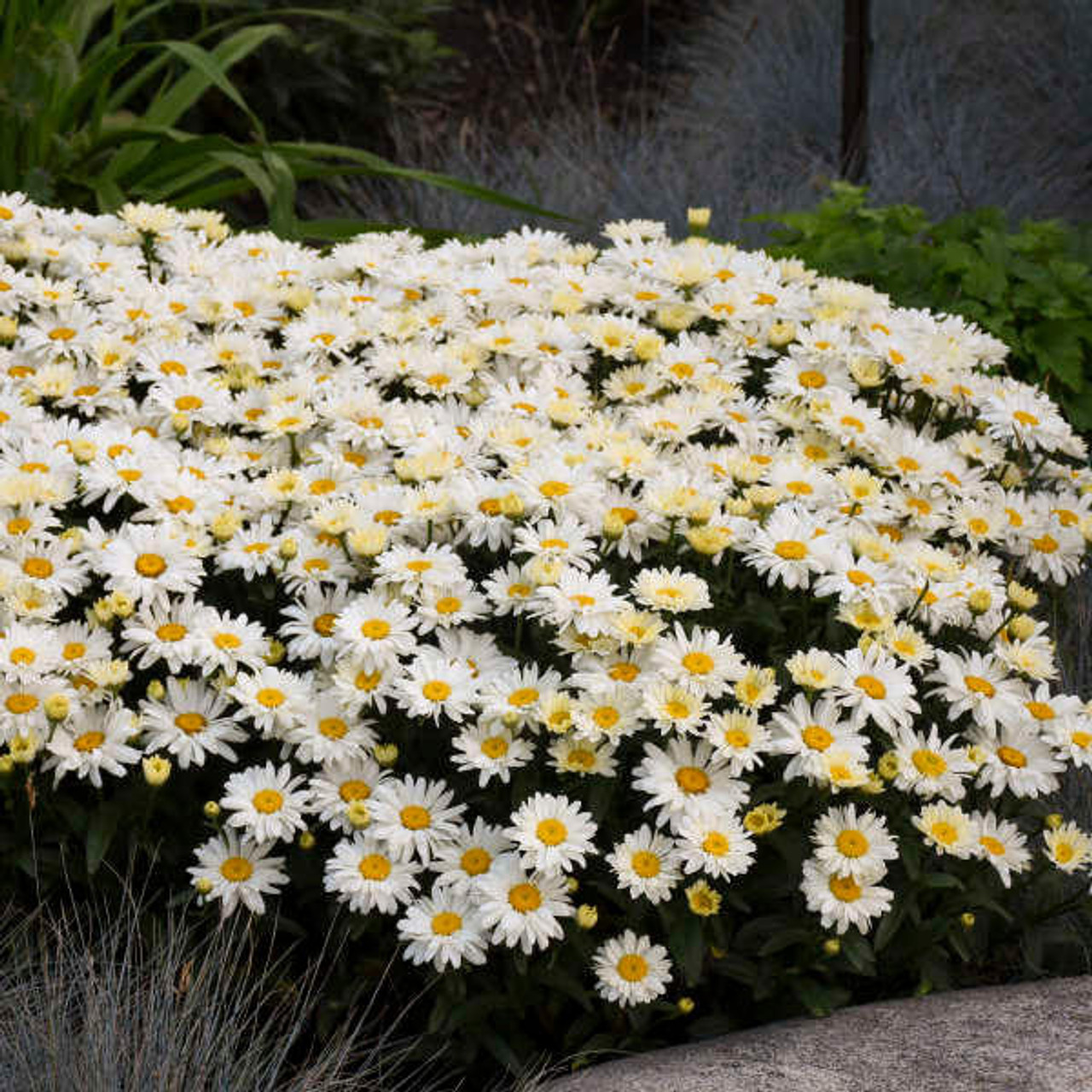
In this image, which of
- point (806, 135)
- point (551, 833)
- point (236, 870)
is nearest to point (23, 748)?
point (236, 870)

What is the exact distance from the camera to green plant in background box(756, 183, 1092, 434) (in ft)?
13.4

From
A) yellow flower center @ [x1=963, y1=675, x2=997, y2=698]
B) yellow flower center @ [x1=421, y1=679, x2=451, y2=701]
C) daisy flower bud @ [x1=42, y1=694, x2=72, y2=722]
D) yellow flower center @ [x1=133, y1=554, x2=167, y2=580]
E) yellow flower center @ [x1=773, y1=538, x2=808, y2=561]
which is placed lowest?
daisy flower bud @ [x1=42, y1=694, x2=72, y2=722]

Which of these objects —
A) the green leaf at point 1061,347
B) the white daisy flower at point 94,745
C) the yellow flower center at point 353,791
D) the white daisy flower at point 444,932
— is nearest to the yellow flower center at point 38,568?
the white daisy flower at point 94,745

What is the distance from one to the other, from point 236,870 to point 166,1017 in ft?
0.73

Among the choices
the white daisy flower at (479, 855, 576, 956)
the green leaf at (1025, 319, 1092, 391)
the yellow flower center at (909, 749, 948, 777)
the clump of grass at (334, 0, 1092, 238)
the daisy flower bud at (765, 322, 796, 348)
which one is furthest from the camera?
the clump of grass at (334, 0, 1092, 238)

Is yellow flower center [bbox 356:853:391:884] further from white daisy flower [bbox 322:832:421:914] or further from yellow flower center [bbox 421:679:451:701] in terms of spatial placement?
yellow flower center [bbox 421:679:451:701]

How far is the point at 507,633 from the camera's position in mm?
2479

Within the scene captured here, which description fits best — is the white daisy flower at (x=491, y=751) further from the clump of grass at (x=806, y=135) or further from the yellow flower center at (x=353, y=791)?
the clump of grass at (x=806, y=135)

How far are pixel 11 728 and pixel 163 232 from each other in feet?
5.42

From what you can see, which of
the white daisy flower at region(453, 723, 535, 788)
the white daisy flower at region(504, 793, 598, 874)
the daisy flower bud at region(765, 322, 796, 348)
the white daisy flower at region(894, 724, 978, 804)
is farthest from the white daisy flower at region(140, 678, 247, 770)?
the daisy flower bud at region(765, 322, 796, 348)

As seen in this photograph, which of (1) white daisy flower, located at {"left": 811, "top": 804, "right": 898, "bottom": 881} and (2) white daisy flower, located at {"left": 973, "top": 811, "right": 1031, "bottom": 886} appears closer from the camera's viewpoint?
(1) white daisy flower, located at {"left": 811, "top": 804, "right": 898, "bottom": 881}

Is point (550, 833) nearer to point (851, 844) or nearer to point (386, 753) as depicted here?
point (386, 753)

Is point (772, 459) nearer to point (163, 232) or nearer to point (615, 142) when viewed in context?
point (163, 232)

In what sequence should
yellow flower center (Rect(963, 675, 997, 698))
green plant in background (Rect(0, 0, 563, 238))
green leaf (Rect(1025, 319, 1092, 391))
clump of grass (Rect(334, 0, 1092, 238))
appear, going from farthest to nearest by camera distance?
1. clump of grass (Rect(334, 0, 1092, 238))
2. green plant in background (Rect(0, 0, 563, 238))
3. green leaf (Rect(1025, 319, 1092, 391))
4. yellow flower center (Rect(963, 675, 997, 698))
